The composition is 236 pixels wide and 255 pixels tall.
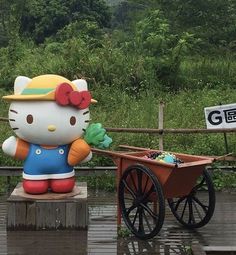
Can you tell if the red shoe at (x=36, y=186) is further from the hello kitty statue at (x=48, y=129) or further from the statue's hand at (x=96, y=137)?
the statue's hand at (x=96, y=137)

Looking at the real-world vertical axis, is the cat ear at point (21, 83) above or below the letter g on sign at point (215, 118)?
above

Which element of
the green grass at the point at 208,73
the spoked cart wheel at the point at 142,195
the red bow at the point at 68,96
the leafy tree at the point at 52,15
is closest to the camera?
the spoked cart wheel at the point at 142,195

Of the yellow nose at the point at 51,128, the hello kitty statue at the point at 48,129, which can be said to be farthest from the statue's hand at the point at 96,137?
the yellow nose at the point at 51,128

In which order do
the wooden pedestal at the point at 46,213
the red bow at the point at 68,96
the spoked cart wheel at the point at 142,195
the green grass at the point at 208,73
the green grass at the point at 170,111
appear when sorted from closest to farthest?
the spoked cart wheel at the point at 142,195 < the red bow at the point at 68,96 < the wooden pedestal at the point at 46,213 < the green grass at the point at 170,111 < the green grass at the point at 208,73

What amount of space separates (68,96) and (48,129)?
0.42m

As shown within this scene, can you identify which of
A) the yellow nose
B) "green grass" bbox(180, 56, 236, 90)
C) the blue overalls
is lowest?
the blue overalls

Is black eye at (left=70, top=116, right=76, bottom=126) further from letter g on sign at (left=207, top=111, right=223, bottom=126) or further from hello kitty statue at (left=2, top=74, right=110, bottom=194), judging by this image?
letter g on sign at (left=207, top=111, right=223, bottom=126)

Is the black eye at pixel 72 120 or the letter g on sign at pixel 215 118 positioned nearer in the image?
the black eye at pixel 72 120

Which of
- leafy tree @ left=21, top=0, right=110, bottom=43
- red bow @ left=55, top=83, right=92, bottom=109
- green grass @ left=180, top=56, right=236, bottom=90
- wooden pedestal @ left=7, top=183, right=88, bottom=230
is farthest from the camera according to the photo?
leafy tree @ left=21, top=0, right=110, bottom=43

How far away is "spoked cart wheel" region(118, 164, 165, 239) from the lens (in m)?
5.41

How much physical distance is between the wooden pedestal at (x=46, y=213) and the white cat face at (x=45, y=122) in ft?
2.13

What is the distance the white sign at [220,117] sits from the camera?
26.6 feet

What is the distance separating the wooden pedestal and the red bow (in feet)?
3.52

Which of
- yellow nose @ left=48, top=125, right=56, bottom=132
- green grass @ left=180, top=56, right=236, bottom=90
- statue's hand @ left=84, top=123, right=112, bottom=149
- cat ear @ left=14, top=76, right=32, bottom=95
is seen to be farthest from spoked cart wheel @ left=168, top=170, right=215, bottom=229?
green grass @ left=180, top=56, right=236, bottom=90
